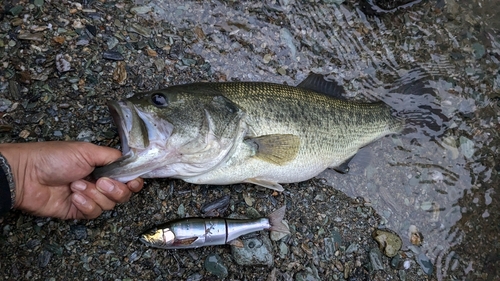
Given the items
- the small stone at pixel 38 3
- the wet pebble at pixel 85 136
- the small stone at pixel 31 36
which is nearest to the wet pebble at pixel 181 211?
the wet pebble at pixel 85 136

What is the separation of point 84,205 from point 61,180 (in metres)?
0.28

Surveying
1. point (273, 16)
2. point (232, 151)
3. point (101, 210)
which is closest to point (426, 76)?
point (273, 16)

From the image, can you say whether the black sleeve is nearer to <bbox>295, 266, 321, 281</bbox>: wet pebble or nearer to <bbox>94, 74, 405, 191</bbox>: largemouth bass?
<bbox>94, 74, 405, 191</bbox>: largemouth bass

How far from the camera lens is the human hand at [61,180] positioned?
3.06 meters

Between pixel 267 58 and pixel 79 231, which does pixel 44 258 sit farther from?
pixel 267 58

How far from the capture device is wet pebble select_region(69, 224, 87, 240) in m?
3.46

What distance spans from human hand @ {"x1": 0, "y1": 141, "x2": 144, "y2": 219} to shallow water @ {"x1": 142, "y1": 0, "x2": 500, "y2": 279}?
5.73 feet

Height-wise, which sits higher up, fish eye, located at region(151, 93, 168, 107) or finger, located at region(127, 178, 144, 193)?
fish eye, located at region(151, 93, 168, 107)

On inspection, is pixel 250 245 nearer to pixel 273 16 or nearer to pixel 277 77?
pixel 277 77

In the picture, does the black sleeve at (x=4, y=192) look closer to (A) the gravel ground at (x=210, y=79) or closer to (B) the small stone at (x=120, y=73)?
(A) the gravel ground at (x=210, y=79)

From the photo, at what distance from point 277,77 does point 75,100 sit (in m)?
2.17

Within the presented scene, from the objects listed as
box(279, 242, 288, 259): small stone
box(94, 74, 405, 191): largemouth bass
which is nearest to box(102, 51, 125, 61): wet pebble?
box(94, 74, 405, 191): largemouth bass

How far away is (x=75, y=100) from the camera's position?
3746 millimetres

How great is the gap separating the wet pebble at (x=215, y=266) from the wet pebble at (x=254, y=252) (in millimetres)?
142
